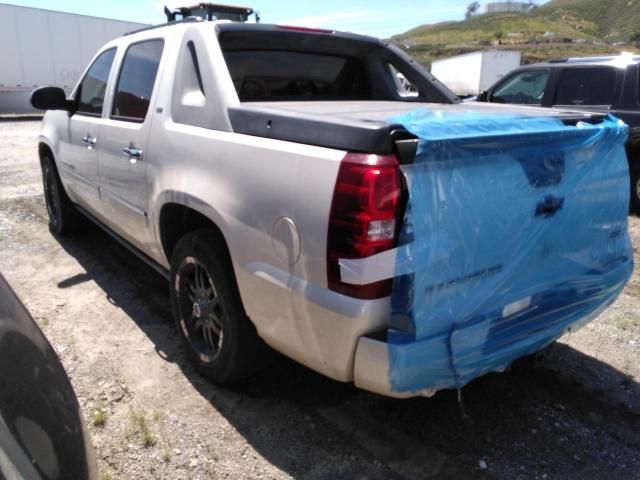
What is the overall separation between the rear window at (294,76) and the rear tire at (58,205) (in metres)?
2.94

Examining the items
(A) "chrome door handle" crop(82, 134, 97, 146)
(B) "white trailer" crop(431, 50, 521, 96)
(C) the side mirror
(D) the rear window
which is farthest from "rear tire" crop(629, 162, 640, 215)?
(B) "white trailer" crop(431, 50, 521, 96)

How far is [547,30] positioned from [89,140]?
11339cm

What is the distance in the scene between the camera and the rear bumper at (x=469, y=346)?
2.04 meters

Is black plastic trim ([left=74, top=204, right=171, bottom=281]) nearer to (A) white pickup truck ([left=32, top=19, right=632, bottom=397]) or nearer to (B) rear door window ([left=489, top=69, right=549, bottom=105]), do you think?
(A) white pickup truck ([left=32, top=19, right=632, bottom=397])

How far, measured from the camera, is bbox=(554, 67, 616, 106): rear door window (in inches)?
274

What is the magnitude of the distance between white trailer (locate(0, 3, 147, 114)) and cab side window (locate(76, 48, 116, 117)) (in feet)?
63.4

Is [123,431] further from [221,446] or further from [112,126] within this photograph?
[112,126]

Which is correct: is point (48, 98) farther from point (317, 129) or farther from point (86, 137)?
point (317, 129)

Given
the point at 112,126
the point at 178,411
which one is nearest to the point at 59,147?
the point at 112,126

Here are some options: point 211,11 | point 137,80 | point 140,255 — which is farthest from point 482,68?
point 140,255

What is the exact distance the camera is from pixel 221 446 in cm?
261

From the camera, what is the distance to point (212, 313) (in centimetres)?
296

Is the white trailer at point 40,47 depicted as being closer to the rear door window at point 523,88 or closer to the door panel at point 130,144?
the rear door window at point 523,88

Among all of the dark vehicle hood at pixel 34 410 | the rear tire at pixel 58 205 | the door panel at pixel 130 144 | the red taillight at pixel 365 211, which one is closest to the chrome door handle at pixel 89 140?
the door panel at pixel 130 144
